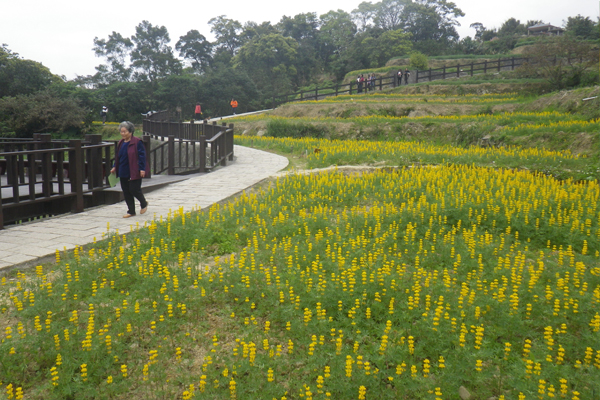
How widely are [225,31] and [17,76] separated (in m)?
34.6

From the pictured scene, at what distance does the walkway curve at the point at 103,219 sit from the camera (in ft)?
17.6

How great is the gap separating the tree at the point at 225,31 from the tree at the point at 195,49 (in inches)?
216

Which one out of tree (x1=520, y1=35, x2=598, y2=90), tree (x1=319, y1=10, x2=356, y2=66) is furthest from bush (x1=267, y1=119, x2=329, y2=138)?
tree (x1=319, y1=10, x2=356, y2=66)

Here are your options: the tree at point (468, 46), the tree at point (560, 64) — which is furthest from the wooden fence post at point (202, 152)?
the tree at point (468, 46)

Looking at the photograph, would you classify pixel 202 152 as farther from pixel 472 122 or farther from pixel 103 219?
pixel 472 122

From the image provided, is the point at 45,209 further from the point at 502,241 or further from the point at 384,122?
the point at 384,122

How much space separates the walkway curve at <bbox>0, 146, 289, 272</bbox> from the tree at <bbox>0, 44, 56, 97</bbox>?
96.5 feet

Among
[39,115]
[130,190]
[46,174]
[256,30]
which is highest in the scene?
[256,30]

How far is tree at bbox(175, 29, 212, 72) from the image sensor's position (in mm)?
56375

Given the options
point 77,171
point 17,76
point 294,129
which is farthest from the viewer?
point 17,76

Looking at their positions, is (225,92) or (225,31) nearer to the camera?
(225,92)

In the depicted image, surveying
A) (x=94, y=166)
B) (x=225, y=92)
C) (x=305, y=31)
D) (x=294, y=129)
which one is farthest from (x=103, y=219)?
(x=305, y=31)

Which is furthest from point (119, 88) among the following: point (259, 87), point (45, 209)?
point (45, 209)

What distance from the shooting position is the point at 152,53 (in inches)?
2010
